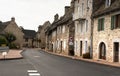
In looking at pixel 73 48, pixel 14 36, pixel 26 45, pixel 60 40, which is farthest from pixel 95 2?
pixel 26 45

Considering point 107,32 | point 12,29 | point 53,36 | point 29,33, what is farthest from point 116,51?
point 29,33

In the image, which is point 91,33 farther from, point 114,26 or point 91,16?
point 114,26

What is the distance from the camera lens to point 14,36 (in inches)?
3967

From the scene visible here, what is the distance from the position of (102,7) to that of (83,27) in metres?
7.08

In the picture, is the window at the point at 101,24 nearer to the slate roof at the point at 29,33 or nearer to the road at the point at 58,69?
the road at the point at 58,69

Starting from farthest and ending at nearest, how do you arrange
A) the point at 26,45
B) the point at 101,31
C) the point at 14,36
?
the point at 26,45, the point at 14,36, the point at 101,31

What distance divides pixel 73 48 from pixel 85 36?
8.91 meters

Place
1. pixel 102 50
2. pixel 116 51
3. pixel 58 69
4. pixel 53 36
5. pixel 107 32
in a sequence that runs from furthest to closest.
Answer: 1. pixel 53 36
2. pixel 102 50
3. pixel 107 32
4. pixel 116 51
5. pixel 58 69

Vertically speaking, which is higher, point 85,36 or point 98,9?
point 98,9

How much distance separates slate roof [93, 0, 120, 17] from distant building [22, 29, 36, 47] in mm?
91968

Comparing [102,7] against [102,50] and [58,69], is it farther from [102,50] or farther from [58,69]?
[58,69]

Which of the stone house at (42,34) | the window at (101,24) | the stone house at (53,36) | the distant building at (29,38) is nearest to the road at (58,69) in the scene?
the window at (101,24)

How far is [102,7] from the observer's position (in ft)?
132

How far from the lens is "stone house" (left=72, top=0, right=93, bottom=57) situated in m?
42.8
